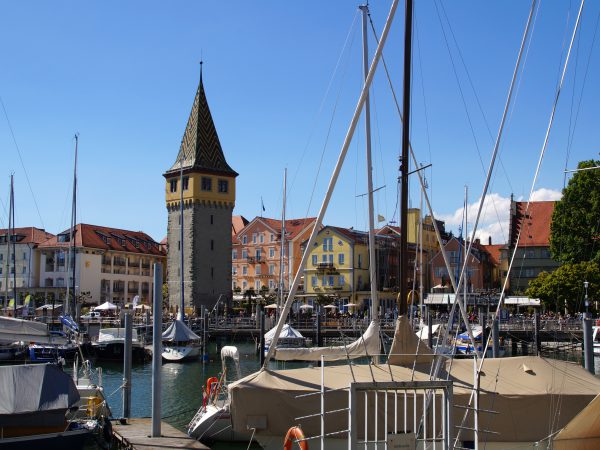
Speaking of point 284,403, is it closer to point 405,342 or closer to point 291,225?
point 405,342

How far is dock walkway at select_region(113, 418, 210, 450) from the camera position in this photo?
2073 centimetres

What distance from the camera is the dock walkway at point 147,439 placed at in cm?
2073

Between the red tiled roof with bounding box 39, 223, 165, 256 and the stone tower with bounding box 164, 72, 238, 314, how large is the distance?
18.1 metres

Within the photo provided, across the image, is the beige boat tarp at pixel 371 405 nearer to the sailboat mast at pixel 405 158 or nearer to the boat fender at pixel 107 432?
the sailboat mast at pixel 405 158

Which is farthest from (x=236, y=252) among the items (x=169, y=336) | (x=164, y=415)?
(x=164, y=415)

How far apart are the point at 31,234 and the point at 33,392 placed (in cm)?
9804

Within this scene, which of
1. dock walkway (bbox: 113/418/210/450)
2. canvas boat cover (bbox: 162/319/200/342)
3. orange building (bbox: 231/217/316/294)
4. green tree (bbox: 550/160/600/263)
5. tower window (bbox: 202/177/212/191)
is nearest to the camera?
dock walkway (bbox: 113/418/210/450)

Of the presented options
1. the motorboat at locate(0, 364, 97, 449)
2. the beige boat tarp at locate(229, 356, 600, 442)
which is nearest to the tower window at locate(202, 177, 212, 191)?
the motorboat at locate(0, 364, 97, 449)

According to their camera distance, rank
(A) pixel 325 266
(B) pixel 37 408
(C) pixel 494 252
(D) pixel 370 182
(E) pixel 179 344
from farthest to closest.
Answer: (C) pixel 494 252 < (A) pixel 325 266 < (E) pixel 179 344 < (D) pixel 370 182 < (B) pixel 37 408

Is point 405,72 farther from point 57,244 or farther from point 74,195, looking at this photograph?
point 57,244

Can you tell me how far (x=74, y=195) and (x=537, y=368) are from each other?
154 ft

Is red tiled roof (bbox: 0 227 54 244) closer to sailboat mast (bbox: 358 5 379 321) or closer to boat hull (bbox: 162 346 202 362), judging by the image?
boat hull (bbox: 162 346 202 362)

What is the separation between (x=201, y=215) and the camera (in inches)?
3706

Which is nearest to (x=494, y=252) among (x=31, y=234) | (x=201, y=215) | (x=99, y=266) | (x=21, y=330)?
(x=201, y=215)
